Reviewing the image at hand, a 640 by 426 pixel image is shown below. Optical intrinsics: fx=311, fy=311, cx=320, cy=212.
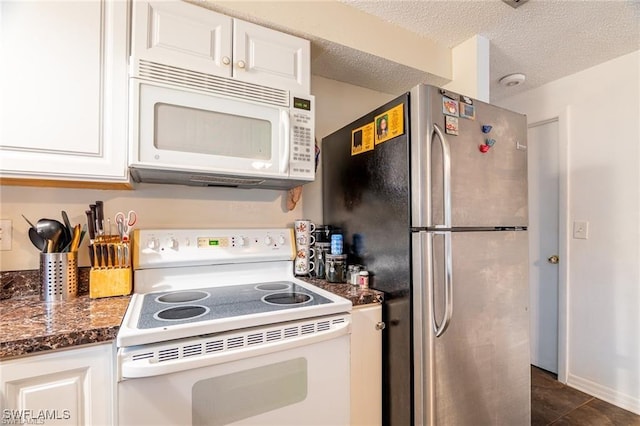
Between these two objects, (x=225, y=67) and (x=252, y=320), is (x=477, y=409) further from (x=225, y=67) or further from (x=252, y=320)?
(x=225, y=67)

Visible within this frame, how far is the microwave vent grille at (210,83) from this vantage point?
1220 mm

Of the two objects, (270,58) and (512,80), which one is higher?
(512,80)

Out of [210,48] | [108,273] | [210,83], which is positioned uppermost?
[210,48]

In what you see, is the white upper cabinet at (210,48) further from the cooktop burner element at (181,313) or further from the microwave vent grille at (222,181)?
the cooktop burner element at (181,313)

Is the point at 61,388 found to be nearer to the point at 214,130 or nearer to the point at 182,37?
the point at 214,130

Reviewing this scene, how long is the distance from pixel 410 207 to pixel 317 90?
113 centimetres

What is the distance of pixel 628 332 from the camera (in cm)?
200

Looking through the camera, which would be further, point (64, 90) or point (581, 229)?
point (581, 229)

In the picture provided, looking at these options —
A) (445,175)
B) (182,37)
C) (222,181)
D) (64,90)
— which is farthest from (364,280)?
(64,90)

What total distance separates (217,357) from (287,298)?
1.37ft

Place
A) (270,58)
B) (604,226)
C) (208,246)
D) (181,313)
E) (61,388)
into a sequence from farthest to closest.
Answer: (604,226) < (208,246) < (270,58) < (181,313) < (61,388)

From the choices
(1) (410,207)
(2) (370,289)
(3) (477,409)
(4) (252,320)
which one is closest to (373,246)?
(2) (370,289)

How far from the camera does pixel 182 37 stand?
1.29 meters

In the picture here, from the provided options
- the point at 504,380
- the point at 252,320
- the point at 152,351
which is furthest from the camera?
the point at 504,380
